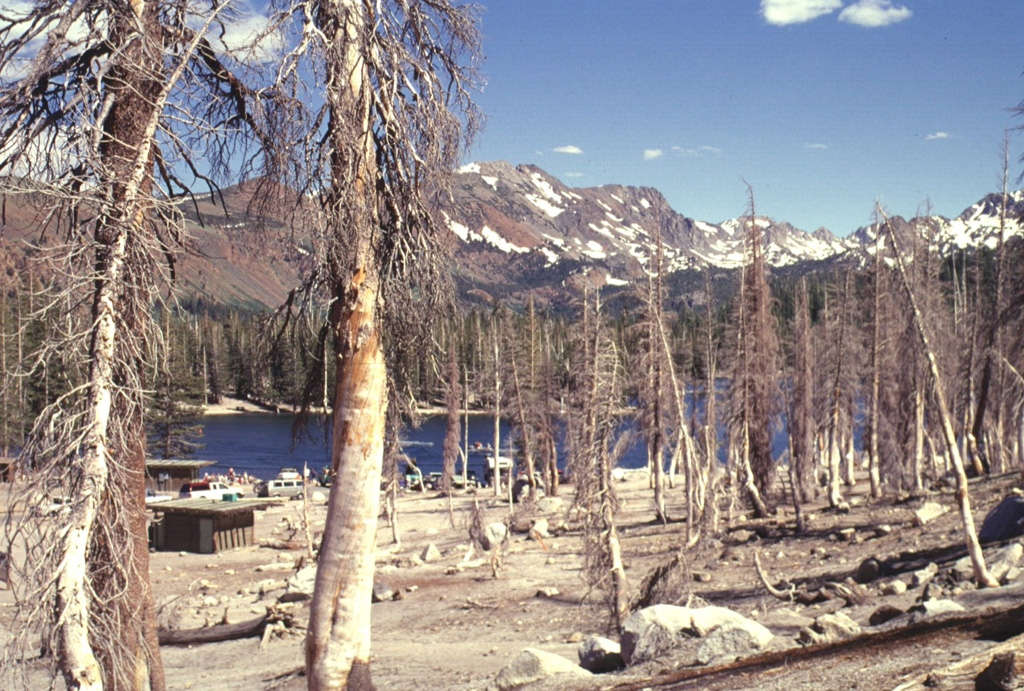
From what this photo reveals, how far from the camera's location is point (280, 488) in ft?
181

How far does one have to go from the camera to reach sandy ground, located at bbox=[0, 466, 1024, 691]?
14.4 meters

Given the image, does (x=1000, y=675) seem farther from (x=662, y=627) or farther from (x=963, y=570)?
(x=963, y=570)

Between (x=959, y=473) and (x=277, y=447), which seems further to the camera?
(x=277, y=447)

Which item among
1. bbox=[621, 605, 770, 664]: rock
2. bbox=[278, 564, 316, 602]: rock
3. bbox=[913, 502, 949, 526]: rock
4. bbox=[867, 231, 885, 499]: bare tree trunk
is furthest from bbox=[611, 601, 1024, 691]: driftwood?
bbox=[867, 231, 885, 499]: bare tree trunk

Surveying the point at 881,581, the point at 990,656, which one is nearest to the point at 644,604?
the point at 881,581

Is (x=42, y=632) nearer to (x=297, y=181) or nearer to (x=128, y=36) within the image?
(x=297, y=181)

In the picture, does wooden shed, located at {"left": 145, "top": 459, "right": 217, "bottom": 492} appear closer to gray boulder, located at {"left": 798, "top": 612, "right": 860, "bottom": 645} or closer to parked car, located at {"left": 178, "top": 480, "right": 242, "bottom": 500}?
parked car, located at {"left": 178, "top": 480, "right": 242, "bottom": 500}

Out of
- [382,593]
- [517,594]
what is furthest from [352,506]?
[382,593]

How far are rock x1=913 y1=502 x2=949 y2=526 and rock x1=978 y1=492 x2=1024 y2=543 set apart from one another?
470 centimetres

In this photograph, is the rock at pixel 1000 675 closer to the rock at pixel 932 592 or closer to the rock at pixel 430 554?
the rock at pixel 932 592

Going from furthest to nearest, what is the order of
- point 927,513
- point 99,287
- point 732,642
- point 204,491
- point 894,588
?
point 204,491
point 927,513
point 894,588
point 732,642
point 99,287

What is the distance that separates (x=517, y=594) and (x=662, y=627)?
1361cm

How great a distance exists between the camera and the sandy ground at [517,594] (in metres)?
14.4

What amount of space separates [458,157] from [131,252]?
2.75 metres
